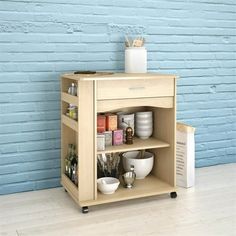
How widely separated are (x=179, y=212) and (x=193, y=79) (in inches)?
44.9

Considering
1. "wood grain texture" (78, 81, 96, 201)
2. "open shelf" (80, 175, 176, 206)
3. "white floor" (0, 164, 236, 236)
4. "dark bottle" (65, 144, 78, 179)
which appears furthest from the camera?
"dark bottle" (65, 144, 78, 179)

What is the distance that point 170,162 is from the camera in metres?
2.40

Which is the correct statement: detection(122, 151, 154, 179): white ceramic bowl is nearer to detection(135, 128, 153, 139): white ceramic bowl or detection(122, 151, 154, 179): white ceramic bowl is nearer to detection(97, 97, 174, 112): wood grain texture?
detection(135, 128, 153, 139): white ceramic bowl

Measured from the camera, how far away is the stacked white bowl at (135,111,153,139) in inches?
96.7

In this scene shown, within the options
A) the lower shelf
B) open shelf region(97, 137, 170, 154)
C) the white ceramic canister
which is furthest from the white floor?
the white ceramic canister

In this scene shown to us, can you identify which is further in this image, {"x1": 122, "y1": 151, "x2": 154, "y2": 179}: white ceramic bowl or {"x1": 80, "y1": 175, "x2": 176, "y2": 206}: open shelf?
{"x1": 122, "y1": 151, "x2": 154, "y2": 179}: white ceramic bowl

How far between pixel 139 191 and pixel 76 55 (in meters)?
0.94

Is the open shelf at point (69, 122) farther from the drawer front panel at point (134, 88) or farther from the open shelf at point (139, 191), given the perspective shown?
the open shelf at point (139, 191)

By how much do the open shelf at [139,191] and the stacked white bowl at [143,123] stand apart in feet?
0.93

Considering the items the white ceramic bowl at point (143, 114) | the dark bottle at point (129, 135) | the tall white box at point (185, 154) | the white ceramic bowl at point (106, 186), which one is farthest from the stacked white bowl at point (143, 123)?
the white ceramic bowl at point (106, 186)

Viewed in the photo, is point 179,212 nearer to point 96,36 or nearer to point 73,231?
point 73,231

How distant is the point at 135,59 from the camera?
250 centimetres

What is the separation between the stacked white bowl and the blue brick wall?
413mm

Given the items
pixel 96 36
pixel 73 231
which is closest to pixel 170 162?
pixel 73 231
